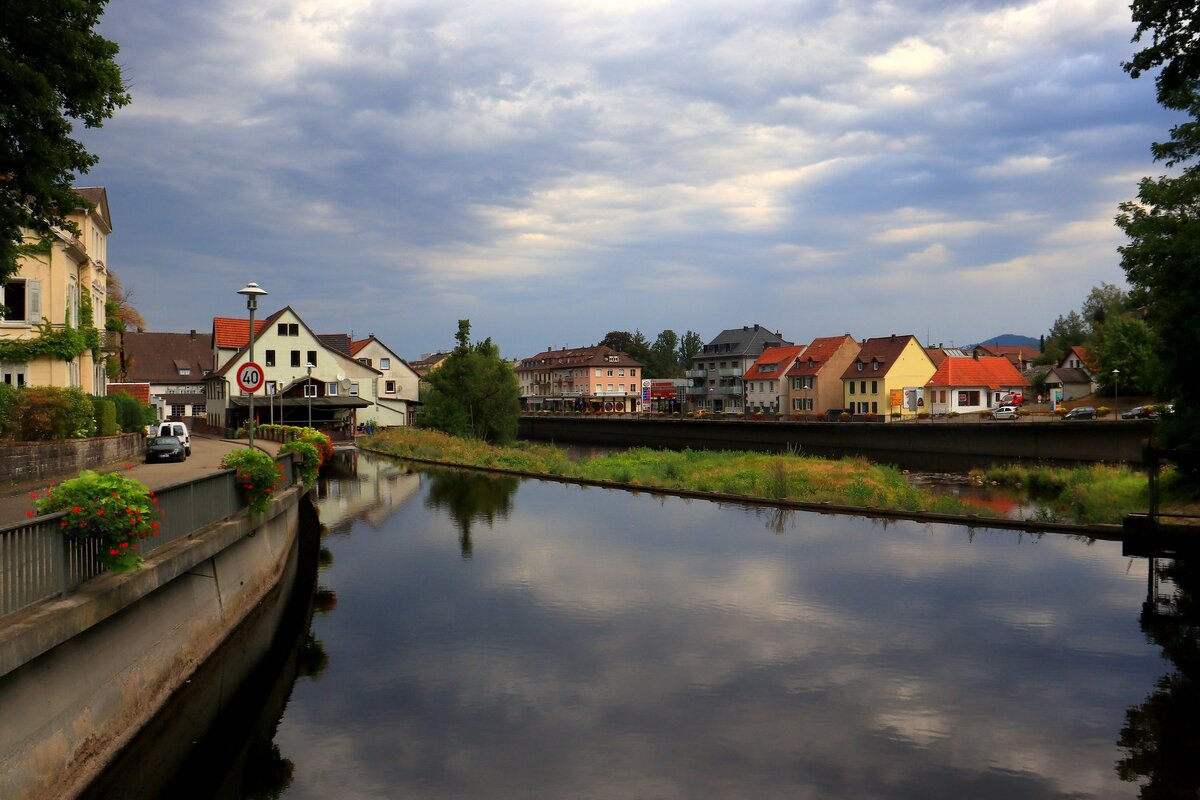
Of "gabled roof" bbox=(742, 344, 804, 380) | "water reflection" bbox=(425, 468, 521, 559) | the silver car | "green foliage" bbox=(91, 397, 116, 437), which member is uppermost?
"gabled roof" bbox=(742, 344, 804, 380)

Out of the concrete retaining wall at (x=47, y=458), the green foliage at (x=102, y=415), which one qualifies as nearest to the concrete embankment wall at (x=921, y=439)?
the green foliage at (x=102, y=415)

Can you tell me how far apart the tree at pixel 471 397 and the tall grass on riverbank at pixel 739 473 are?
470 inches

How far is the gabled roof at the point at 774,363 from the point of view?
118 meters

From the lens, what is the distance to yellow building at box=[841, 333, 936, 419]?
9650 cm

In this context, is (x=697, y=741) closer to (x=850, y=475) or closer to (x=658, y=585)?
(x=658, y=585)

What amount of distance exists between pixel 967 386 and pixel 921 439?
31.6m

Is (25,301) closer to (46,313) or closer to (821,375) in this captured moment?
(46,313)

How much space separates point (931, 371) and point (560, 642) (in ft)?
310

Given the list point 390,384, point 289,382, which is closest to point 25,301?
point 289,382

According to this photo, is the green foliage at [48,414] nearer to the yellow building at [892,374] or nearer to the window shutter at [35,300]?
the window shutter at [35,300]

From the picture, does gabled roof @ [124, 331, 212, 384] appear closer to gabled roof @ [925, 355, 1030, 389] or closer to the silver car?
the silver car

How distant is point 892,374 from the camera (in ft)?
318

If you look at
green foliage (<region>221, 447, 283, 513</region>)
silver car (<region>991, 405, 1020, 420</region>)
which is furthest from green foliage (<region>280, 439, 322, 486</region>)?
silver car (<region>991, 405, 1020, 420</region>)

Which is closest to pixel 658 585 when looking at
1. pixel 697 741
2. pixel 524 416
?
pixel 697 741
